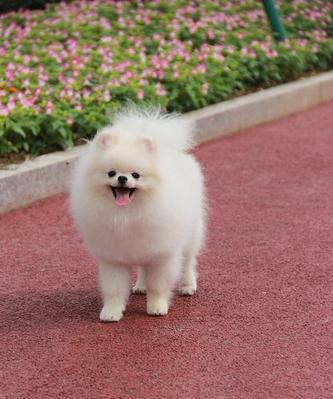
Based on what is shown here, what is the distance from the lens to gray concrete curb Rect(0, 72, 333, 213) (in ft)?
22.6

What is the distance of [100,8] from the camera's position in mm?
11648

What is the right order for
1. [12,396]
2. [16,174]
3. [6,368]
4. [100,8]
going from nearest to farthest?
[12,396], [6,368], [16,174], [100,8]

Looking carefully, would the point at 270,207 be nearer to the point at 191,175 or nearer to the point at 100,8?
the point at 191,175

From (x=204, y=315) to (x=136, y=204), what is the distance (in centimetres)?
73

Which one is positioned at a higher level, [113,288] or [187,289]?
[113,288]

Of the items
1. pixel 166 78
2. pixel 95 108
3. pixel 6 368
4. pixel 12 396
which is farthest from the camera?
pixel 166 78

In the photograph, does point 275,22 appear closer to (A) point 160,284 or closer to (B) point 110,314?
(A) point 160,284

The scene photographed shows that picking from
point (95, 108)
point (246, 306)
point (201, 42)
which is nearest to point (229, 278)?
point (246, 306)

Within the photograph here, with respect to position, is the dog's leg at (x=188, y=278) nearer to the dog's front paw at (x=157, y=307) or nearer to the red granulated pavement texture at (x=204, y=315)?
the red granulated pavement texture at (x=204, y=315)

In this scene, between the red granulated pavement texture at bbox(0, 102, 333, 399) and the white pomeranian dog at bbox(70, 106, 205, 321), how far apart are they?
198mm

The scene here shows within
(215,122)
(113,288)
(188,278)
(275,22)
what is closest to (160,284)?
(113,288)

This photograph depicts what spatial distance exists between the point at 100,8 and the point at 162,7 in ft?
2.43

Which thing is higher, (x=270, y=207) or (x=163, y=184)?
(x=163, y=184)

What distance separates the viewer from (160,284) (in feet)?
15.9
